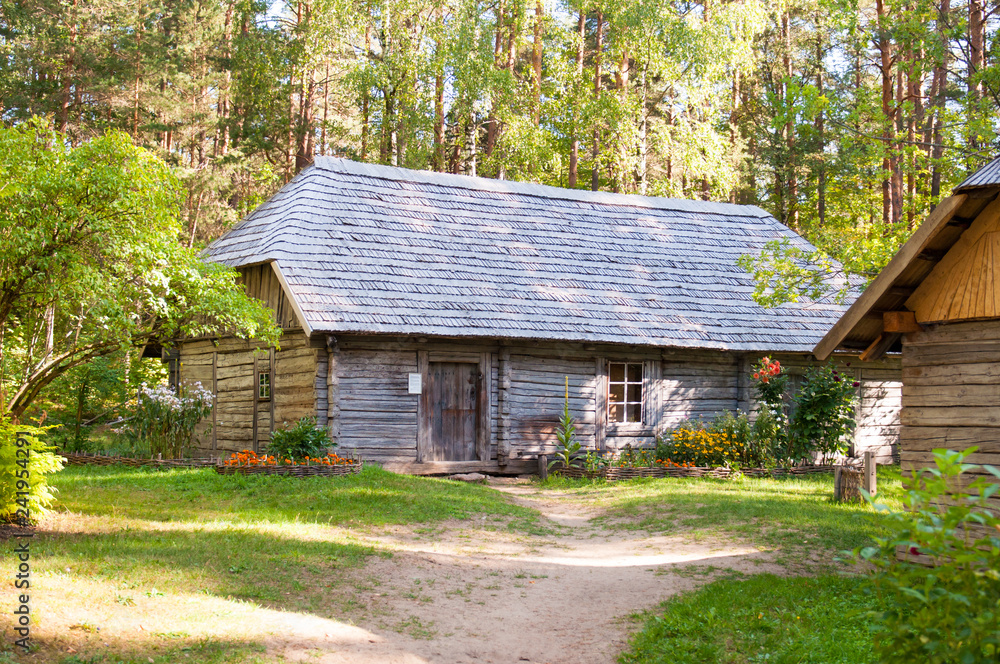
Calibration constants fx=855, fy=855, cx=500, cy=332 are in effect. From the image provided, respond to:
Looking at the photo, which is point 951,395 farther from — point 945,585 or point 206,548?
point 206,548

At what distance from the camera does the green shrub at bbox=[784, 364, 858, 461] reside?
16625mm

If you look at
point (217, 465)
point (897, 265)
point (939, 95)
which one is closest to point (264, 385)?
point (217, 465)

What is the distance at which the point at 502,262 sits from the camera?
61.0ft

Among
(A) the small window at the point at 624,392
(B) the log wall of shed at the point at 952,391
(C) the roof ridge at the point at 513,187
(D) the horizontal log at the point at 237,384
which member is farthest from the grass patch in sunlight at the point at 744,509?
(C) the roof ridge at the point at 513,187

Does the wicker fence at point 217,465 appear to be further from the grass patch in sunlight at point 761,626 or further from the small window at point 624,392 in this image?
the grass patch in sunlight at point 761,626

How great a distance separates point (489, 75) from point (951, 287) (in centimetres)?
2191

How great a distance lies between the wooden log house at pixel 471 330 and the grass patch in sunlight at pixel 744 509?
2.48m

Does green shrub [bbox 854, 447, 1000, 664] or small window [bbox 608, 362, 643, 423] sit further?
small window [bbox 608, 362, 643, 423]

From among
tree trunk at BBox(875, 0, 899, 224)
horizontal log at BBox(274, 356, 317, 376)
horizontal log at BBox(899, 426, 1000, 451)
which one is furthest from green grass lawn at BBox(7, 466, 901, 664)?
tree trunk at BBox(875, 0, 899, 224)

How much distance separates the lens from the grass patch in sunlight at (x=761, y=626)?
5.99m

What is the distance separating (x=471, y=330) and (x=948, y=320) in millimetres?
9523

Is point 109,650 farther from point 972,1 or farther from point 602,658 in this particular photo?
point 972,1

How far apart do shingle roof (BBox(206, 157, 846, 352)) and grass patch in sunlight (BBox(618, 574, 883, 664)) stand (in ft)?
29.4

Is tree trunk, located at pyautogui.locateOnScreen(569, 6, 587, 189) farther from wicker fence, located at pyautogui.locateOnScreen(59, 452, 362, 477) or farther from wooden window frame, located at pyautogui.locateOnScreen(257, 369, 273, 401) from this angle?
wicker fence, located at pyautogui.locateOnScreen(59, 452, 362, 477)
